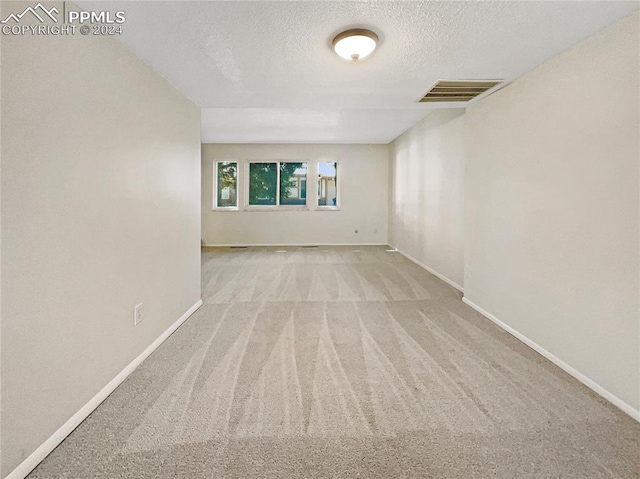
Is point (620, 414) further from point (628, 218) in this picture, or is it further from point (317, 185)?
point (317, 185)

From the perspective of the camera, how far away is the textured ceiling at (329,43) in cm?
166

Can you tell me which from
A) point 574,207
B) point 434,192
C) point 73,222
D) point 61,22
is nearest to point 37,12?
point 61,22

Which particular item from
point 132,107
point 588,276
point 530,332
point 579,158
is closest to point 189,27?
point 132,107

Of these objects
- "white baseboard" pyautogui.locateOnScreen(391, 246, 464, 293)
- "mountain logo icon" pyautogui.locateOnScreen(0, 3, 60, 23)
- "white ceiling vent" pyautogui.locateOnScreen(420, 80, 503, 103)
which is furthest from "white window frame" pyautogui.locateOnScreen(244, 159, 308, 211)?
"mountain logo icon" pyautogui.locateOnScreen(0, 3, 60, 23)

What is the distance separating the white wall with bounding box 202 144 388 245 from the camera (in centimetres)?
753

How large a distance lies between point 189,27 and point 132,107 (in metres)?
0.64

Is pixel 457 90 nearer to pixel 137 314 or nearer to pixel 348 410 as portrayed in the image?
pixel 348 410

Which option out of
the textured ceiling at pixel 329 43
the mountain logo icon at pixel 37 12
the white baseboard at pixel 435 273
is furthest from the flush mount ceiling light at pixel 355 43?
the white baseboard at pixel 435 273

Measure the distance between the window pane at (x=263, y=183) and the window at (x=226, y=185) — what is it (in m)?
0.39

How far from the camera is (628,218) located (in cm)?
167

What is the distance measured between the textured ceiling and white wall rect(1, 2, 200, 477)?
1.18ft

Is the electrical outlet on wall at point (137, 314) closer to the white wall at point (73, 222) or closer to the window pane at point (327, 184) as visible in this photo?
the white wall at point (73, 222)

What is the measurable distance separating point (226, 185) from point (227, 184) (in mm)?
36

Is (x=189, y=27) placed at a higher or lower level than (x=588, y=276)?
higher
